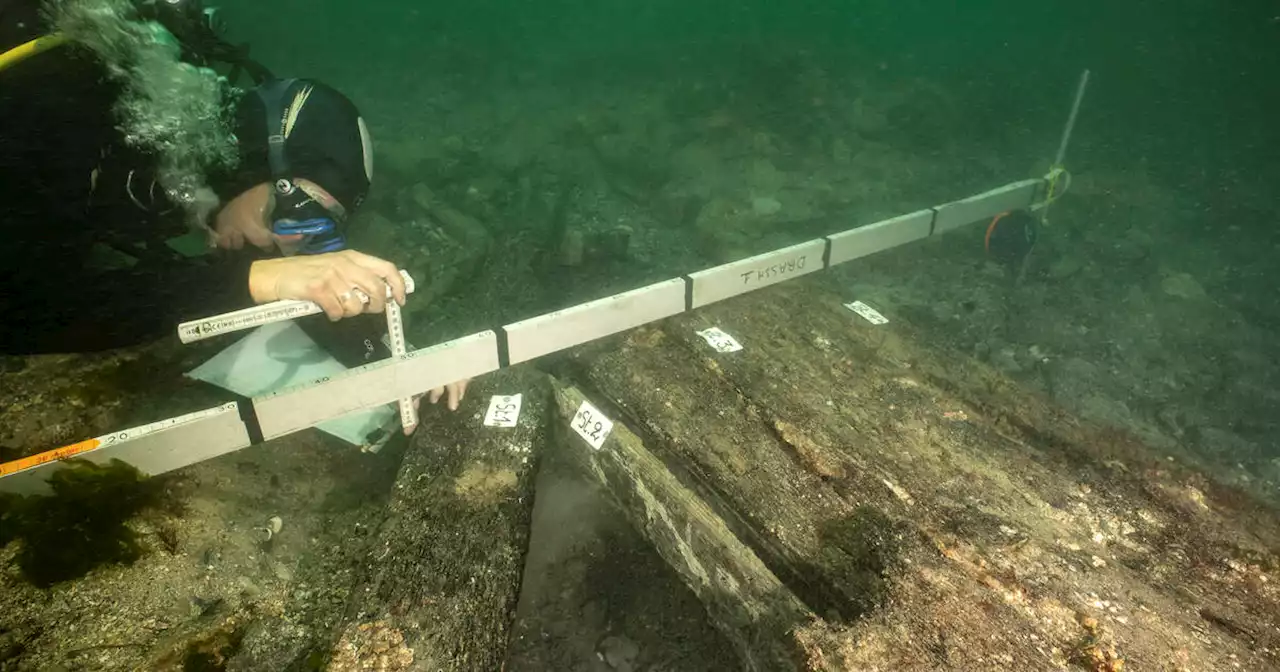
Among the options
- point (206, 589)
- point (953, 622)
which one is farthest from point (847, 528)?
point (206, 589)

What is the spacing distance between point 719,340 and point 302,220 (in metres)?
2.46

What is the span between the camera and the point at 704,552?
246 cm


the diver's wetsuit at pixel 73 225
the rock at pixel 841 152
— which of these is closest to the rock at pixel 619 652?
the diver's wetsuit at pixel 73 225

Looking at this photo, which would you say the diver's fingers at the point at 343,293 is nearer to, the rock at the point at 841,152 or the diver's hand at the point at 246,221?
the diver's hand at the point at 246,221

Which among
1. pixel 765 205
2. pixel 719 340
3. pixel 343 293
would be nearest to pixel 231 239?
pixel 343 293

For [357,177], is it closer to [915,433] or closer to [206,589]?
[206,589]

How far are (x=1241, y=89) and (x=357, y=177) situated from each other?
1817 cm

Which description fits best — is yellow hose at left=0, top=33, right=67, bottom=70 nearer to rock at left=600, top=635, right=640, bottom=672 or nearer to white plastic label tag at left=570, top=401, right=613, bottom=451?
white plastic label tag at left=570, top=401, right=613, bottom=451

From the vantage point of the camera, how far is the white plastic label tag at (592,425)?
2.95 metres

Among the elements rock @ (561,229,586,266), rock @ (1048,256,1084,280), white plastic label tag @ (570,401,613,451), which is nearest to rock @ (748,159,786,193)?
rock @ (1048,256,1084,280)

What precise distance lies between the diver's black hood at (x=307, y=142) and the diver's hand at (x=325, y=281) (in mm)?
765

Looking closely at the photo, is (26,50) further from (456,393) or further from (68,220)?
(456,393)

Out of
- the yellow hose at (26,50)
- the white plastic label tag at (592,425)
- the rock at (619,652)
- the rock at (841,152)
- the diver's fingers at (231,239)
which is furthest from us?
the rock at (841,152)

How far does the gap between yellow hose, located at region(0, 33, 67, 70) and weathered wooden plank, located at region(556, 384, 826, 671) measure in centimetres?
241
